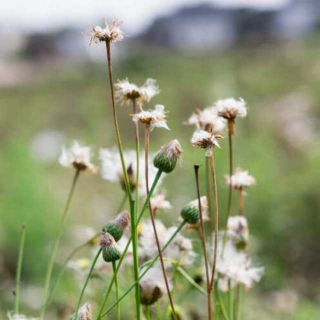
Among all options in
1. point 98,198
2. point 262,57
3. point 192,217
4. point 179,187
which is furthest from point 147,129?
point 262,57

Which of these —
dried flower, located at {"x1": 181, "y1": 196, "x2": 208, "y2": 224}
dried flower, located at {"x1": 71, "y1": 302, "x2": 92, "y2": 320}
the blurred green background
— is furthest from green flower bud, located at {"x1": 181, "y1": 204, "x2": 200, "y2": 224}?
the blurred green background

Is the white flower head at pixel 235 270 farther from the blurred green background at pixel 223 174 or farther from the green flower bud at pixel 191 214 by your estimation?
the blurred green background at pixel 223 174

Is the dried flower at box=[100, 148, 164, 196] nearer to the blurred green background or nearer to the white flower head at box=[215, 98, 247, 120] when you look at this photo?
the white flower head at box=[215, 98, 247, 120]

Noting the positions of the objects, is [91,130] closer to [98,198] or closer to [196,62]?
[98,198]

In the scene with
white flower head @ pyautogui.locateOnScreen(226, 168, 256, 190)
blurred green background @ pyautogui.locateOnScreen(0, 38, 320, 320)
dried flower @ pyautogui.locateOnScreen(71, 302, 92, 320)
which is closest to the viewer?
dried flower @ pyautogui.locateOnScreen(71, 302, 92, 320)

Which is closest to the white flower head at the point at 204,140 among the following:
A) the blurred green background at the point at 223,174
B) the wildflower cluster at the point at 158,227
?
the wildflower cluster at the point at 158,227
